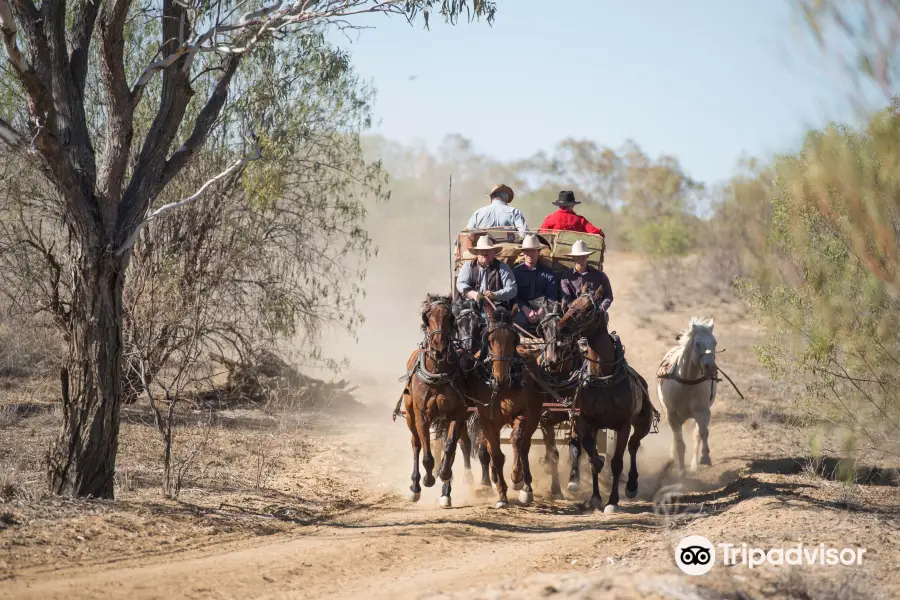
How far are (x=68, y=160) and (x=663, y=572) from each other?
640 cm

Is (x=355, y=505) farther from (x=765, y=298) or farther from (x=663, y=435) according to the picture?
(x=663, y=435)

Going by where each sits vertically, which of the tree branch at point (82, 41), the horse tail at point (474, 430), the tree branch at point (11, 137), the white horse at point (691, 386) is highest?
the tree branch at point (82, 41)

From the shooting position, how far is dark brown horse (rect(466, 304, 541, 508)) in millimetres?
11086

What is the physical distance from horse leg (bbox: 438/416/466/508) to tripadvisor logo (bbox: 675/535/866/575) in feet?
12.7

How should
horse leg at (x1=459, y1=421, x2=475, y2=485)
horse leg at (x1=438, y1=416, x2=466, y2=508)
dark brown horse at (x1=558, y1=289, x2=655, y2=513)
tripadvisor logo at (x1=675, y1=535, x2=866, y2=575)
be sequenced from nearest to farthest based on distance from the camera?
tripadvisor logo at (x1=675, y1=535, x2=866, y2=575) → horse leg at (x1=438, y1=416, x2=466, y2=508) → dark brown horse at (x1=558, y1=289, x2=655, y2=513) → horse leg at (x1=459, y1=421, x2=475, y2=485)

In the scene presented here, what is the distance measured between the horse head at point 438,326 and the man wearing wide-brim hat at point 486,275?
3.10 feet

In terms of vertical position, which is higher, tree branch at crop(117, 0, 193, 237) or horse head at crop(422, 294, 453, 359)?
tree branch at crop(117, 0, 193, 237)

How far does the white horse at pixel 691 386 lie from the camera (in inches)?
546

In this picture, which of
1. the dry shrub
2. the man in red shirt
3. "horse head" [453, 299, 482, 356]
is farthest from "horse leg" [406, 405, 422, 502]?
the dry shrub

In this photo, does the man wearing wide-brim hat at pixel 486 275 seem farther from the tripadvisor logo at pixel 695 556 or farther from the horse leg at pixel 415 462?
the tripadvisor logo at pixel 695 556

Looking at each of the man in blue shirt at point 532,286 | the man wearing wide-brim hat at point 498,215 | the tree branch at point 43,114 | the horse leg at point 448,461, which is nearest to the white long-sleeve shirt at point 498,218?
the man wearing wide-brim hat at point 498,215

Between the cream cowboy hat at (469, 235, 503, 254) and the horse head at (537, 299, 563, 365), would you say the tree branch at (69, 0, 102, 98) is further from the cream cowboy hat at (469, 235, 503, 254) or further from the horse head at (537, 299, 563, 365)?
Answer: the horse head at (537, 299, 563, 365)

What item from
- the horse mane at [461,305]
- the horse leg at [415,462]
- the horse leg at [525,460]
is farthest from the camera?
the horse mane at [461,305]

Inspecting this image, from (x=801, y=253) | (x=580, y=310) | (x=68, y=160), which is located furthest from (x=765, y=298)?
(x=68, y=160)
